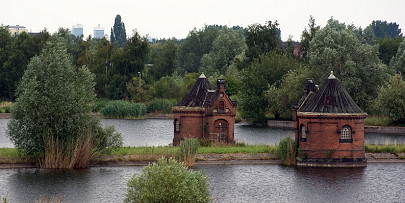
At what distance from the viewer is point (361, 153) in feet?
174

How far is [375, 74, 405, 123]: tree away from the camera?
80938 mm

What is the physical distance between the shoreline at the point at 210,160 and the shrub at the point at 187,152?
0.94m

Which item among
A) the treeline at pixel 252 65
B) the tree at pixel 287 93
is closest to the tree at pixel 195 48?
the treeline at pixel 252 65

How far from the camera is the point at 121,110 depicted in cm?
9862

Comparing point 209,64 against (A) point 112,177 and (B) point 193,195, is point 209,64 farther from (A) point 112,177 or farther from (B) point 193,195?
(B) point 193,195

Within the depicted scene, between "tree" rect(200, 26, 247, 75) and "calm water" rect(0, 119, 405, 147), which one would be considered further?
"tree" rect(200, 26, 247, 75)

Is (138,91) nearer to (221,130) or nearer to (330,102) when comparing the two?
(221,130)

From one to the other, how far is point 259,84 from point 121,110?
1884cm

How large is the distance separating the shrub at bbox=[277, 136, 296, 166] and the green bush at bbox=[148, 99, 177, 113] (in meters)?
50.7

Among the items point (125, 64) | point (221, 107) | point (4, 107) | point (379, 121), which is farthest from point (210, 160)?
point (125, 64)

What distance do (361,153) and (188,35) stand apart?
113m

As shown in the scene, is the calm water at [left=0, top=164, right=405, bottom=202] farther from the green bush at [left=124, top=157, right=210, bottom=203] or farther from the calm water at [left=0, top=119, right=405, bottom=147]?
the calm water at [left=0, top=119, right=405, bottom=147]

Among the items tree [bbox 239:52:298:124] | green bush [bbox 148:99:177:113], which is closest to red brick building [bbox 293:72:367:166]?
tree [bbox 239:52:298:124]

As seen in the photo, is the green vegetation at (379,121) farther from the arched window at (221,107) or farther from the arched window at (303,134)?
the arched window at (303,134)
